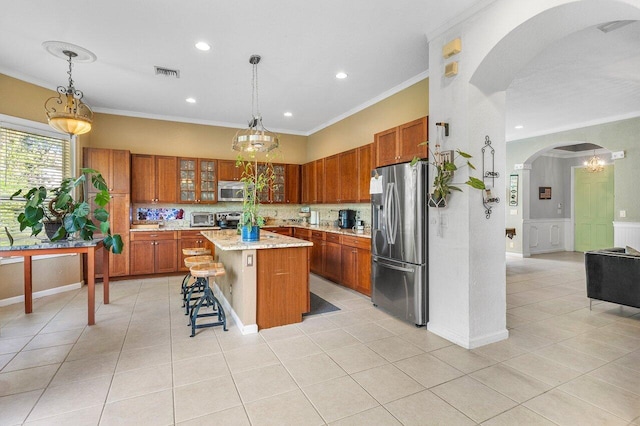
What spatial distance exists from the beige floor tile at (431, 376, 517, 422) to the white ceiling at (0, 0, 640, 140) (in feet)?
10.3

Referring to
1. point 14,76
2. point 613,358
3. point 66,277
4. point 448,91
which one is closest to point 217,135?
point 14,76

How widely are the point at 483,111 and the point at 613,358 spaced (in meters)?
2.46

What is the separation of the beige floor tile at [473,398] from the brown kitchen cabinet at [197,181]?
5398mm

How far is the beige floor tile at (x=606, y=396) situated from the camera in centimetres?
207

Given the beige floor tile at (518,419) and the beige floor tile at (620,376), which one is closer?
the beige floor tile at (518,419)

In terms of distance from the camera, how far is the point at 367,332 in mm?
3357

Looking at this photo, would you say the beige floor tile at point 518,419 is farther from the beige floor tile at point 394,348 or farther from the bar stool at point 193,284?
the bar stool at point 193,284

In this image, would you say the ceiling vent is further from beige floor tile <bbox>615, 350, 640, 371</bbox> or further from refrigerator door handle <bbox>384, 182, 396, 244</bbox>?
beige floor tile <bbox>615, 350, 640, 371</bbox>

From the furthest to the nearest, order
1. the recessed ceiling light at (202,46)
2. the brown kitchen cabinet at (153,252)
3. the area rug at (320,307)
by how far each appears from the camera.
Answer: the brown kitchen cabinet at (153,252)
the area rug at (320,307)
the recessed ceiling light at (202,46)

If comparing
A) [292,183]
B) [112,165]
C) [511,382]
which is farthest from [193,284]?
[292,183]

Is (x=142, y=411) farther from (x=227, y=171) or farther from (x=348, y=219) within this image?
(x=227, y=171)

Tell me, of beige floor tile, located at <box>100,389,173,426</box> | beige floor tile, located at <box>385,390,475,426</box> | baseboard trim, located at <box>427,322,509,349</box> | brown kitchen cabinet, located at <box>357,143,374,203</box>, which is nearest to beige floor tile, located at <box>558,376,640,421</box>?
baseboard trim, located at <box>427,322,509,349</box>

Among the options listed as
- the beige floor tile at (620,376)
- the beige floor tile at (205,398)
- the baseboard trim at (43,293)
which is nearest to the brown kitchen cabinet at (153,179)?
the baseboard trim at (43,293)

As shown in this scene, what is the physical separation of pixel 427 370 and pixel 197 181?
5363 mm
